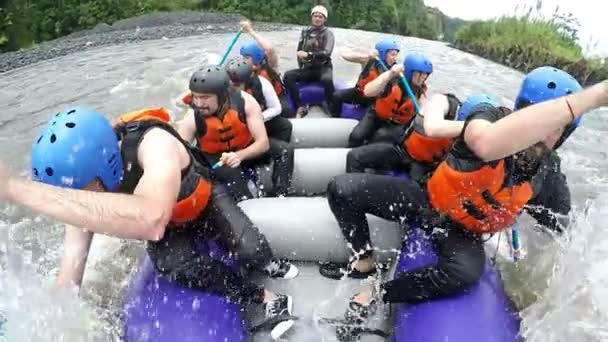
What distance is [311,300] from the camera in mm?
3289

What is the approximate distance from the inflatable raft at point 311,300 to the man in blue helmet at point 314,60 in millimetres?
3265

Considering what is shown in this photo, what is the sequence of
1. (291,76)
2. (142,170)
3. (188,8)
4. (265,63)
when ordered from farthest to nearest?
(188,8)
(291,76)
(265,63)
(142,170)

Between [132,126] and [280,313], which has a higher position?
[132,126]

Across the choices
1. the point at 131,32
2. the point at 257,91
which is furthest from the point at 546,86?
the point at 131,32

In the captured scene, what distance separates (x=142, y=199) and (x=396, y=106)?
3.45 metres

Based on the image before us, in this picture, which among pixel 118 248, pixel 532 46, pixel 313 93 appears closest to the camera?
pixel 118 248

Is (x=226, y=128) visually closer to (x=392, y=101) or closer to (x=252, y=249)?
(x=252, y=249)

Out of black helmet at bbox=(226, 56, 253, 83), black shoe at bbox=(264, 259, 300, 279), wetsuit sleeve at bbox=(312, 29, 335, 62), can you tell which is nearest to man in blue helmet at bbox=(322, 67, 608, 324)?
black shoe at bbox=(264, 259, 300, 279)

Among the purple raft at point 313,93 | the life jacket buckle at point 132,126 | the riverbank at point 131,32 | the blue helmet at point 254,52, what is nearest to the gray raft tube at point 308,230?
the life jacket buckle at point 132,126

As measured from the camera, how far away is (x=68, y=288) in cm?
281

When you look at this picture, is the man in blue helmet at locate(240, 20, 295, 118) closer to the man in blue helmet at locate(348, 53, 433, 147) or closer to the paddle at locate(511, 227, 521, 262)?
the man in blue helmet at locate(348, 53, 433, 147)

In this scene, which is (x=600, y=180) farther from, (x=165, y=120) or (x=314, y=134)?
(x=165, y=120)

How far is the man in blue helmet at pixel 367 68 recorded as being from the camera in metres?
5.90

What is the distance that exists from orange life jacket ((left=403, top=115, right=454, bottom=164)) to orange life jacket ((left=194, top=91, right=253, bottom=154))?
44.7 inches
